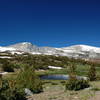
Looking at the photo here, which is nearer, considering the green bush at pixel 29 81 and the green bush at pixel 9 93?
the green bush at pixel 9 93

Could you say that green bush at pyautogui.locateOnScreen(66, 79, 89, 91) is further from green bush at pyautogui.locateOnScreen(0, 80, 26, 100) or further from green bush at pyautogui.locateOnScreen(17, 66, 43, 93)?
green bush at pyautogui.locateOnScreen(0, 80, 26, 100)

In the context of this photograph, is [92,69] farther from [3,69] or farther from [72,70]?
[3,69]

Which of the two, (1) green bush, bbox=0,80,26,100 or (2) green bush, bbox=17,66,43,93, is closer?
(1) green bush, bbox=0,80,26,100

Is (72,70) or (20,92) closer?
(20,92)

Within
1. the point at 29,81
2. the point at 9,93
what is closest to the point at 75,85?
the point at 29,81

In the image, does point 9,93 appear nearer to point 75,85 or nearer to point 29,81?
point 29,81

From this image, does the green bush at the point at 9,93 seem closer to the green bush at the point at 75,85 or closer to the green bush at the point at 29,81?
the green bush at the point at 29,81

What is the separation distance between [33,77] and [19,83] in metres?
1.98

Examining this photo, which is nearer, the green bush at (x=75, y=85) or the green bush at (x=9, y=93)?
the green bush at (x=9, y=93)

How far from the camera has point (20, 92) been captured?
2145cm

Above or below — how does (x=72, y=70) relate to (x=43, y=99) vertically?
above

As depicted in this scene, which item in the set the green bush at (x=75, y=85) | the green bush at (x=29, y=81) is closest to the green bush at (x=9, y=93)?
the green bush at (x=29, y=81)

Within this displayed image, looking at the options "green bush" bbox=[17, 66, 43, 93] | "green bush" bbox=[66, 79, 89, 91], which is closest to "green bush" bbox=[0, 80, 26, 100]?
"green bush" bbox=[17, 66, 43, 93]


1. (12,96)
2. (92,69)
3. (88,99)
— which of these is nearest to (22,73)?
(12,96)
